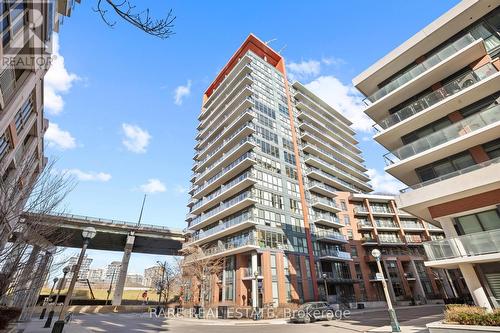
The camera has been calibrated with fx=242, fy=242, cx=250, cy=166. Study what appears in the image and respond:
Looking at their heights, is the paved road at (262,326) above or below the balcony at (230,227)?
below

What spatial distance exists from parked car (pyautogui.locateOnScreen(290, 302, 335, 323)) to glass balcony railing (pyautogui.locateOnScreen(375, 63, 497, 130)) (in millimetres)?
17752

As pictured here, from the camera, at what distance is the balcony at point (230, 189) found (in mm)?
37847

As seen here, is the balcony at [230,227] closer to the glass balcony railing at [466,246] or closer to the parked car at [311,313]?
the parked car at [311,313]

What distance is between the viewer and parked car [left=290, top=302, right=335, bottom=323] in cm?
2164

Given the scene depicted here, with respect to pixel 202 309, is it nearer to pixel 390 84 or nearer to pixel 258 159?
pixel 258 159

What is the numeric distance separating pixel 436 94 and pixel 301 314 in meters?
20.9

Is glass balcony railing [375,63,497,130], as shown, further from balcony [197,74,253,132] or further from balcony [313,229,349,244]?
balcony [197,74,253,132]

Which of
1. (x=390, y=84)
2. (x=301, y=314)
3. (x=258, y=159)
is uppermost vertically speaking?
(x=258, y=159)

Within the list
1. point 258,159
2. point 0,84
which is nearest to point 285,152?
point 258,159

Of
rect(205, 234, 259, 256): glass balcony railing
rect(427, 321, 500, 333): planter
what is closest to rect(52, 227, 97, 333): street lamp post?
rect(427, 321, 500, 333): planter

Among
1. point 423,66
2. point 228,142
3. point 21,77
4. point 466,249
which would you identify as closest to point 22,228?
point 21,77

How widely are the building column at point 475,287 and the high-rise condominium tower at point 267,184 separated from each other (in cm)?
2181

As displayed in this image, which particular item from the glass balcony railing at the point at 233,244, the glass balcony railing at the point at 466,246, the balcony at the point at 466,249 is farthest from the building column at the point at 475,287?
the glass balcony railing at the point at 233,244

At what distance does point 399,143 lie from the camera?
20422mm
